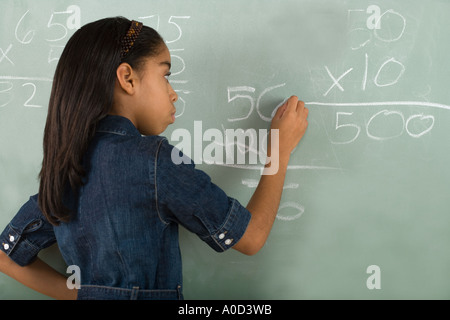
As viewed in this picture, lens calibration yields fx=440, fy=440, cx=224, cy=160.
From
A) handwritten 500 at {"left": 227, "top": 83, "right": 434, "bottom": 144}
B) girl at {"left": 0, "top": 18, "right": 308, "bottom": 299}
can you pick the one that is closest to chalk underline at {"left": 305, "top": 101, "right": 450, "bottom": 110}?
handwritten 500 at {"left": 227, "top": 83, "right": 434, "bottom": 144}

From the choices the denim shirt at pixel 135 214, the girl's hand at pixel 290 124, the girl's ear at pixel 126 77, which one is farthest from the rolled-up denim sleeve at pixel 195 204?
the girl's hand at pixel 290 124

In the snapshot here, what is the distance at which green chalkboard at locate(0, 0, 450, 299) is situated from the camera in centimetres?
91

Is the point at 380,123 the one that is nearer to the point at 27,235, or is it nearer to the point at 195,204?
the point at 195,204

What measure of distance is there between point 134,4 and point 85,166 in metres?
0.43

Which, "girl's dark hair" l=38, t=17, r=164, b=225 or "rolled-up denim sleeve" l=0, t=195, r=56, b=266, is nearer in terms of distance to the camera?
"girl's dark hair" l=38, t=17, r=164, b=225

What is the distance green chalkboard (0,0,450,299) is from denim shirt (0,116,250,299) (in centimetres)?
26

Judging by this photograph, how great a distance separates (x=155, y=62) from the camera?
75cm

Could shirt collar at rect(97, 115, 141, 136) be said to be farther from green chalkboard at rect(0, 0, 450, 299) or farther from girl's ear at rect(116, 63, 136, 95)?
green chalkboard at rect(0, 0, 450, 299)

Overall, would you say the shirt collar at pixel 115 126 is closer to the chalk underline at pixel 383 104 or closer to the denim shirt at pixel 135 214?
the denim shirt at pixel 135 214

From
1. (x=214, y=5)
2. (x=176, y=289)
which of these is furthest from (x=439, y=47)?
Answer: (x=176, y=289)

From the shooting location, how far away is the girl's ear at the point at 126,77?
703 millimetres

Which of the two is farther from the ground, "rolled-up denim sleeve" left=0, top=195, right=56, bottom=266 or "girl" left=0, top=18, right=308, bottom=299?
"girl" left=0, top=18, right=308, bottom=299
